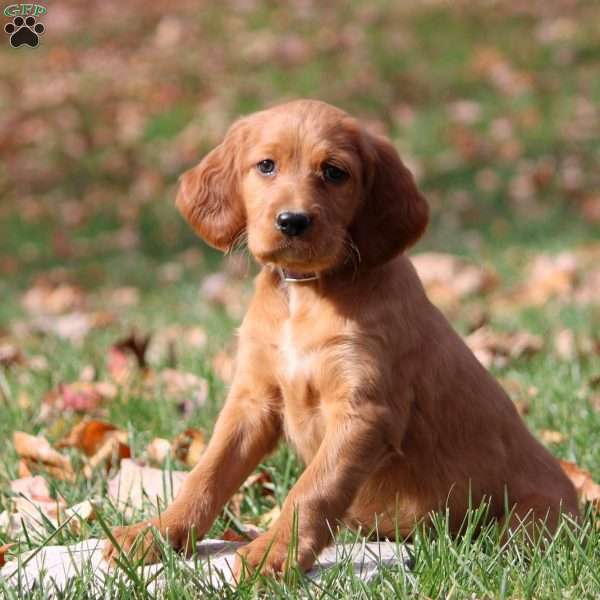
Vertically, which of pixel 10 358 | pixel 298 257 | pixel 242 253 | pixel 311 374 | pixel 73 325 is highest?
pixel 298 257

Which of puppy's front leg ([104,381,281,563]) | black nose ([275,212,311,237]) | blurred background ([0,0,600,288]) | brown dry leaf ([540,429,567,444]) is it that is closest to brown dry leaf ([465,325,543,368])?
brown dry leaf ([540,429,567,444])

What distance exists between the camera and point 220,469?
8.55ft

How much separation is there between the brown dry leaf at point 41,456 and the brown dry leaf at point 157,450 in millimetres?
244

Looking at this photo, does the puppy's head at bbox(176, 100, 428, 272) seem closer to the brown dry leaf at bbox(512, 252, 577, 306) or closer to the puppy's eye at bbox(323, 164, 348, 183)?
the puppy's eye at bbox(323, 164, 348, 183)

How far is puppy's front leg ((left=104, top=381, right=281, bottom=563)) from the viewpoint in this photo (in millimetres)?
2490

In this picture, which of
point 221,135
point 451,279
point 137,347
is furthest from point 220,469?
point 221,135

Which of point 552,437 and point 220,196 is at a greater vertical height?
point 220,196

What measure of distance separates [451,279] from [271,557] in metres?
3.84

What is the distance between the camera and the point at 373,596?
84.6 inches

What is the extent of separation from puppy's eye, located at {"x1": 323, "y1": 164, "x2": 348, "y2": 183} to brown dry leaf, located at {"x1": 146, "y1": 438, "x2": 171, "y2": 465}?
3.45ft

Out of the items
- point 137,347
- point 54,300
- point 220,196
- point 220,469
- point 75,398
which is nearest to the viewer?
point 220,469

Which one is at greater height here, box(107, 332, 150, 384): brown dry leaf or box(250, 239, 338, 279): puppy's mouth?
box(250, 239, 338, 279): puppy's mouth

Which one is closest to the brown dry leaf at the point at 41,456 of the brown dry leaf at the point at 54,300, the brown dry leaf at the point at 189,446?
the brown dry leaf at the point at 189,446

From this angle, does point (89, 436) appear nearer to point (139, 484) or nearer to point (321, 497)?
point (139, 484)
